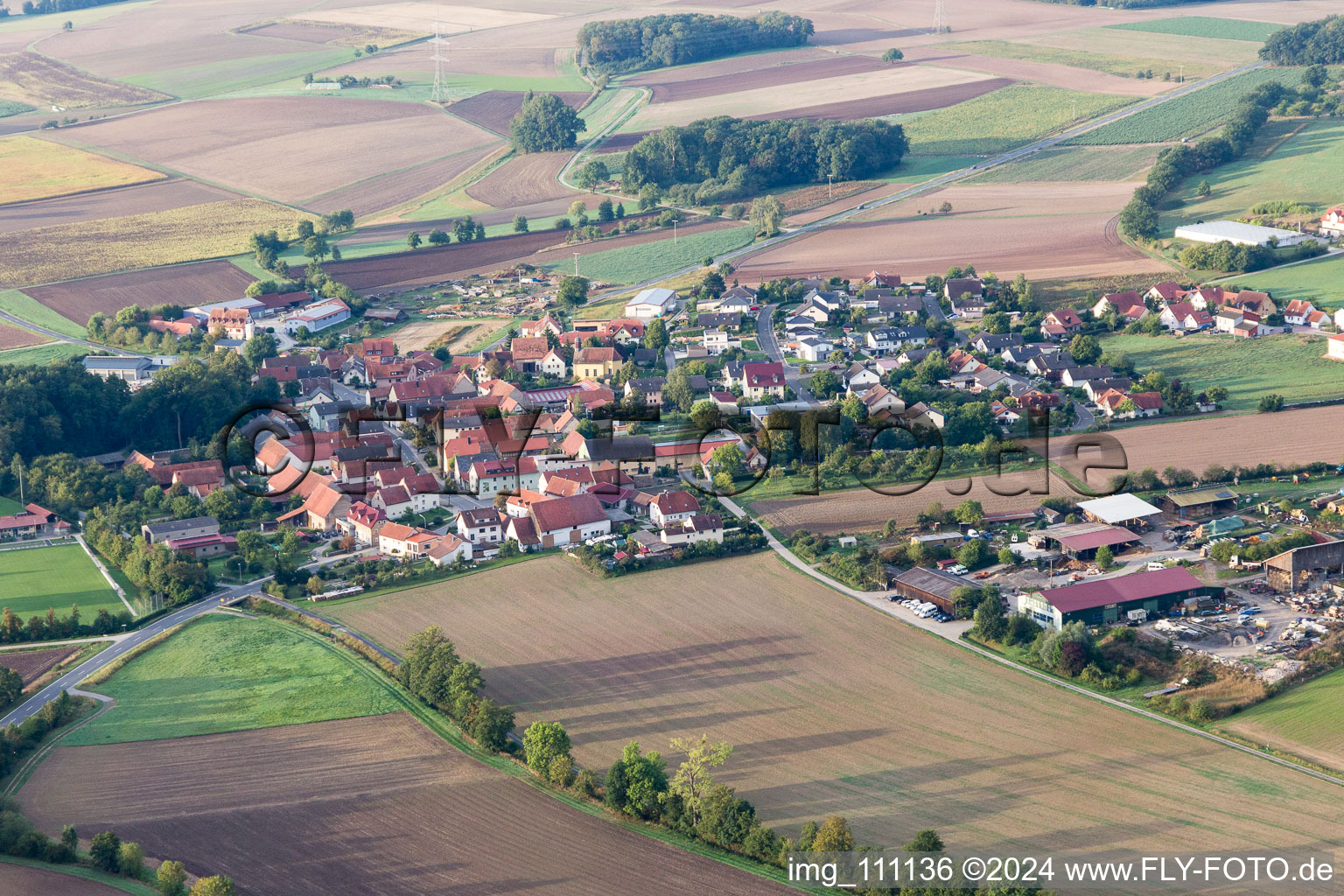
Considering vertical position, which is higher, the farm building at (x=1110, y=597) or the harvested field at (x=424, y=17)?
the harvested field at (x=424, y=17)

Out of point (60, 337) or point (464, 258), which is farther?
point (464, 258)

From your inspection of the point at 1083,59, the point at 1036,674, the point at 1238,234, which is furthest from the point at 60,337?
the point at 1083,59

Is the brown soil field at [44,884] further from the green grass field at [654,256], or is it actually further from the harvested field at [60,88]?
the harvested field at [60,88]

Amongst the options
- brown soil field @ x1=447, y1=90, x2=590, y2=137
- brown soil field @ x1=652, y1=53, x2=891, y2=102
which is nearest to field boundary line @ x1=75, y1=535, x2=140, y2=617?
brown soil field @ x1=447, y1=90, x2=590, y2=137

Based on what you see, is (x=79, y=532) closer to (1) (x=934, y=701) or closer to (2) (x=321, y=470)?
(2) (x=321, y=470)

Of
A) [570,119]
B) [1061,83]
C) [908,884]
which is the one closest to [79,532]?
[908,884]

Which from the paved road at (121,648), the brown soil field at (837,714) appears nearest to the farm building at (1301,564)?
the brown soil field at (837,714)

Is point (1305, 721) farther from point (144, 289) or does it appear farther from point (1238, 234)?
point (144, 289)
